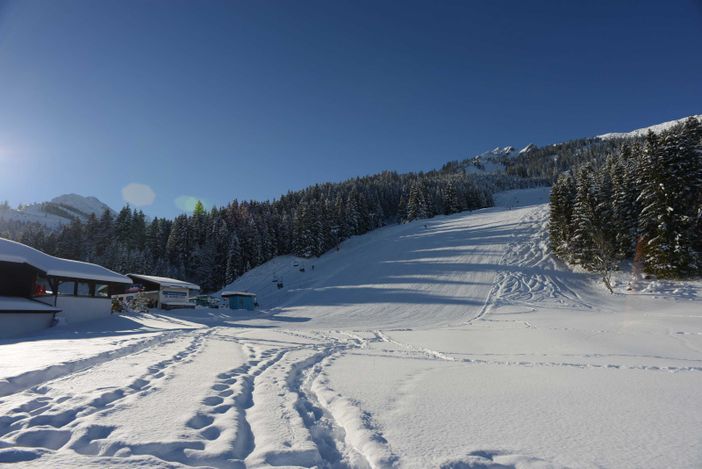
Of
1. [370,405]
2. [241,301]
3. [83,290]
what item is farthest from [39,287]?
[370,405]

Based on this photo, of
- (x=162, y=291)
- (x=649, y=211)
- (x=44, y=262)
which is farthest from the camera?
(x=162, y=291)

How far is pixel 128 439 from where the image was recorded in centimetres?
347

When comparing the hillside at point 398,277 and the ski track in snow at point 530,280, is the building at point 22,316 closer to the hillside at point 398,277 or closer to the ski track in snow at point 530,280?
the hillside at point 398,277

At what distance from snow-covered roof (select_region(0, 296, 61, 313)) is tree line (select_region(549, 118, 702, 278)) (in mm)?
40742

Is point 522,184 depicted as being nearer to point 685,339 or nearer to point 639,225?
point 639,225

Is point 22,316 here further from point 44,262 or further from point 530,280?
point 530,280

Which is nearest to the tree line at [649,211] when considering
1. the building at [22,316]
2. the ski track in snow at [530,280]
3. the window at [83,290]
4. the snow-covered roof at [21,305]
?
the ski track in snow at [530,280]

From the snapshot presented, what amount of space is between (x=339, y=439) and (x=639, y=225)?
125 ft

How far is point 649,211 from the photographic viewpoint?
3002 centimetres

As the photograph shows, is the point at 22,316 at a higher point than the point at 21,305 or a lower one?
lower

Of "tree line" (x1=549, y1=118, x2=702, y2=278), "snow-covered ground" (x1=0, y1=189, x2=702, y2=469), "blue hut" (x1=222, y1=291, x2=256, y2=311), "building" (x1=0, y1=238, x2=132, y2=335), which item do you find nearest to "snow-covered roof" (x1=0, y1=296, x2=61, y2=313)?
"building" (x1=0, y1=238, x2=132, y2=335)

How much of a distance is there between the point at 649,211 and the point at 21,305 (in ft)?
145

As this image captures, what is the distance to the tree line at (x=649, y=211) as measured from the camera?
91.8 feet

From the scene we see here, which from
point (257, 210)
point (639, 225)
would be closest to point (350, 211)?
point (257, 210)
